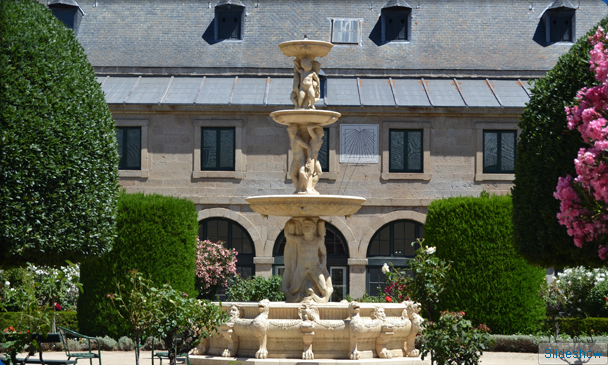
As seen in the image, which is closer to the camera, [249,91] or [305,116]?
[305,116]

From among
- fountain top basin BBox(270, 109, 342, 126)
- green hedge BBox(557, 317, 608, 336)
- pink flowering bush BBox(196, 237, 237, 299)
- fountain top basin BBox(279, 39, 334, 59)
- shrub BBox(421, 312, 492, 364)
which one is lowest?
green hedge BBox(557, 317, 608, 336)

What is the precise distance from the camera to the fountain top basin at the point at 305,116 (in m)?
14.0

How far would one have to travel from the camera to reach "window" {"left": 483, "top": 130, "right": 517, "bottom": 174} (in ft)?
81.1

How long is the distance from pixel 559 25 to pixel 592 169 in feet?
72.2

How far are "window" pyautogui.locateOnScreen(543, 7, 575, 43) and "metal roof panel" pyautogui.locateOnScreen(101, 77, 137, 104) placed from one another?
→ 47.3 feet

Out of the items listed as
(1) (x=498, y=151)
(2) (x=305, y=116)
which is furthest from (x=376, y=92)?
(2) (x=305, y=116)

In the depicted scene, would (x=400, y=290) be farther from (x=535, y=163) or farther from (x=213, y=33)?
(x=213, y=33)

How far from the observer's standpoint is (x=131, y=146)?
2480 cm

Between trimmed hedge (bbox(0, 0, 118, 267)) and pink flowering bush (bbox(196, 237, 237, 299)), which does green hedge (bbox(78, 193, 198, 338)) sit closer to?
pink flowering bush (bbox(196, 237, 237, 299))

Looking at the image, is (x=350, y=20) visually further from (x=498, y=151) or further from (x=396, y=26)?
(x=498, y=151)

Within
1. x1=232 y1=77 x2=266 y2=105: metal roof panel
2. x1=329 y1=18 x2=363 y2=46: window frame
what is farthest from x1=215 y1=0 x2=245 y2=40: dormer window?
x1=329 y1=18 x2=363 y2=46: window frame

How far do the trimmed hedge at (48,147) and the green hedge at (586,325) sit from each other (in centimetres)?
1215

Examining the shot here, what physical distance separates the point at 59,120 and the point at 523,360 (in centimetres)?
1052

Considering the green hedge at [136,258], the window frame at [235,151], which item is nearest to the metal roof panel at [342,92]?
the window frame at [235,151]
